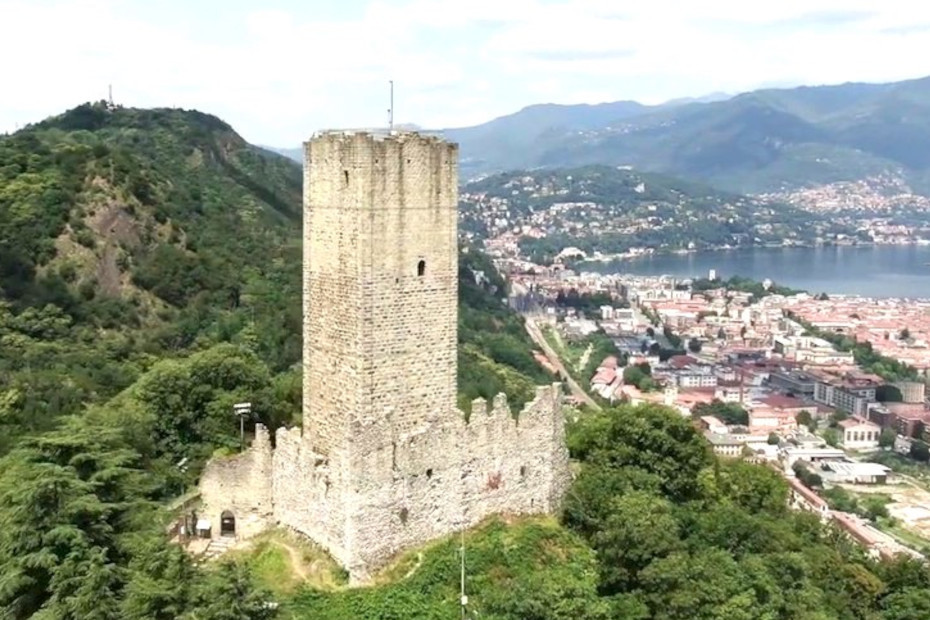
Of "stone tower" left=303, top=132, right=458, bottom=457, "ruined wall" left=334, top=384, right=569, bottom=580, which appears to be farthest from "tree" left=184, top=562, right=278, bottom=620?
"stone tower" left=303, top=132, right=458, bottom=457

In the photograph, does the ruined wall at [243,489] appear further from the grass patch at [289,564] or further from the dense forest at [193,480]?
the dense forest at [193,480]

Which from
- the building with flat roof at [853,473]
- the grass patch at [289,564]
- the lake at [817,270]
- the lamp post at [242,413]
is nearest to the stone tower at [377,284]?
the grass patch at [289,564]

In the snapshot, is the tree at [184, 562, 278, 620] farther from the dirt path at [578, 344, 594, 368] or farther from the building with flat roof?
the dirt path at [578, 344, 594, 368]

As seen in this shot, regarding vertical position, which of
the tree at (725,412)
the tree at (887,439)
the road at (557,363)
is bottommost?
the tree at (887,439)

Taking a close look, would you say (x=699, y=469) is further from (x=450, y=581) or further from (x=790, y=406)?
(x=790, y=406)

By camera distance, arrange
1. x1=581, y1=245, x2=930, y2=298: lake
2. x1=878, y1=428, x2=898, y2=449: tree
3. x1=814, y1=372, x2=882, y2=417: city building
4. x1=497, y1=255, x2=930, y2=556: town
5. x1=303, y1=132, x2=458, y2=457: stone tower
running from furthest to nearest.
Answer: x1=581, y1=245, x2=930, y2=298: lake → x1=814, y1=372, x2=882, y2=417: city building → x1=878, y1=428, x2=898, y2=449: tree → x1=497, y1=255, x2=930, y2=556: town → x1=303, y1=132, x2=458, y2=457: stone tower

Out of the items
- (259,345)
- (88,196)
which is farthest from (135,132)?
(259,345)
